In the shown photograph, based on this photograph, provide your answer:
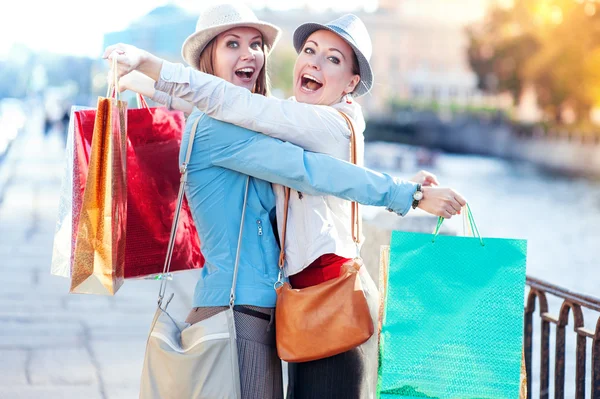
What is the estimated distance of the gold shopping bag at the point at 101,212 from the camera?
2264mm

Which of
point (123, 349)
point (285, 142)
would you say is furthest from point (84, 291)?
point (123, 349)

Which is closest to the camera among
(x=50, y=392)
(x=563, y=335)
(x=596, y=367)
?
(x=596, y=367)

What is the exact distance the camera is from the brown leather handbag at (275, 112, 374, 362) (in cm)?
221

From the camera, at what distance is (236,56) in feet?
8.43

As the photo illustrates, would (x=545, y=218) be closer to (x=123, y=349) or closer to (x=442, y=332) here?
(x=123, y=349)

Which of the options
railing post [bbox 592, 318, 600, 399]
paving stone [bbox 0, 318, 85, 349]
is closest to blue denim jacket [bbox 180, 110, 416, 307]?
railing post [bbox 592, 318, 600, 399]

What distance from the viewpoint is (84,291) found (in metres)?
2.31

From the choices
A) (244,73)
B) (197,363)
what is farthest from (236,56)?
(197,363)

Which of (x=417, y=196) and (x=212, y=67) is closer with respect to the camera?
(x=417, y=196)

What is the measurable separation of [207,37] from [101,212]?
2.01 ft

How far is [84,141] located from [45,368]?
8.20 ft

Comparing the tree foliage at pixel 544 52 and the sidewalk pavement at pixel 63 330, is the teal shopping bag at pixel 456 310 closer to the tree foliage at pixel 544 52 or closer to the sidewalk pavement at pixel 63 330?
the sidewalk pavement at pixel 63 330

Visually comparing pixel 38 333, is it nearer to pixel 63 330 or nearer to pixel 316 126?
pixel 63 330

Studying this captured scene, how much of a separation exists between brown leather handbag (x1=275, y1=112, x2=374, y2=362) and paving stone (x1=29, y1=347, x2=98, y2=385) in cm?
247
